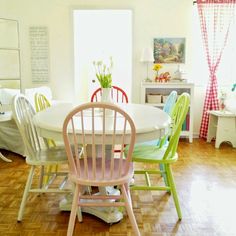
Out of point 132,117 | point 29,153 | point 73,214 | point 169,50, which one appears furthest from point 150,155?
point 169,50

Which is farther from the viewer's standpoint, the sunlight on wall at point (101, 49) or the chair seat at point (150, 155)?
the sunlight on wall at point (101, 49)

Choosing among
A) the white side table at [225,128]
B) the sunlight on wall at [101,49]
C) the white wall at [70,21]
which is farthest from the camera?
the sunlight on wall at [101,49]

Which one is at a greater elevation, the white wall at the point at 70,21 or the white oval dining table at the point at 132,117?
the white wall at the point at 70,21

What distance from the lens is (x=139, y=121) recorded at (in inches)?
81.1

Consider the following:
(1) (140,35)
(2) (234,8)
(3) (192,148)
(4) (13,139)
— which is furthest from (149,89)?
(4) (13,139)

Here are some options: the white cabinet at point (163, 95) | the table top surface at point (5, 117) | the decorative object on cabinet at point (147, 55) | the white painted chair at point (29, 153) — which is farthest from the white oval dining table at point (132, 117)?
the decorative object on cabinet at point (147, 55)

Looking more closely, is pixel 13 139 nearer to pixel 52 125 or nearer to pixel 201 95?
pixel 52 125

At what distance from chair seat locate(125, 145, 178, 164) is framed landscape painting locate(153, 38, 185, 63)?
259cm

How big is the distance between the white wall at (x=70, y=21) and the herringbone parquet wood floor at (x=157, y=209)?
2064 millimetres

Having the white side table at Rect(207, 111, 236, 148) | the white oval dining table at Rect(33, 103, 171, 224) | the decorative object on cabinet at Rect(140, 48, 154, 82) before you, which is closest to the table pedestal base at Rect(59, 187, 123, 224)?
the white oval dining table at Rect(33, 103, 171, 224)

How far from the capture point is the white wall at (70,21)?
4637 millimetres

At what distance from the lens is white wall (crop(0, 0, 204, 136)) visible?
15.2 feet

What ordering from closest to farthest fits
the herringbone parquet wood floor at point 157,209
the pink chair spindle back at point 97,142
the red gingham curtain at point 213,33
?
the pink chair spindle back at point 97,142, the herringbone parquet wood floor at point 157,209, the red gingham curtain at point 213,33

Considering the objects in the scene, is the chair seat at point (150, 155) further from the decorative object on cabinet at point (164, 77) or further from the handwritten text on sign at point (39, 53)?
the handwritten text on sign at point (39, 53)
